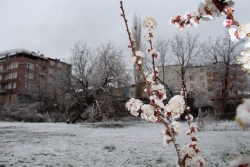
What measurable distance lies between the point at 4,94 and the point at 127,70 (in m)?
32.4

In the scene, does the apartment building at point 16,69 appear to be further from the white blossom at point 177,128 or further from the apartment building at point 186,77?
the white blossom at point 177,128

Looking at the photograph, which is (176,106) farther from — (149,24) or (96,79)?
(96,79)

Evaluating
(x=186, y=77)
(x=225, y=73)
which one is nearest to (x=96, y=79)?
(x=225, y=73)

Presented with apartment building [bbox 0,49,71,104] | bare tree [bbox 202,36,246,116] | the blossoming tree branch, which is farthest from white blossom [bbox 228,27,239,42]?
apartment building [bbox 0,49,71,104]

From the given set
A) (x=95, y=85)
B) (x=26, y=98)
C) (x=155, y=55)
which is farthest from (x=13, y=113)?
(x=155, y=55)

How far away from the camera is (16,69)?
41.9 m

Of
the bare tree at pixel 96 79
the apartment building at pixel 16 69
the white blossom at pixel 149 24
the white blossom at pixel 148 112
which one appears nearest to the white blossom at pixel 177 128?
the white blossom at pixel 148 112

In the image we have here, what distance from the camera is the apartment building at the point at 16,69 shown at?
134 ft

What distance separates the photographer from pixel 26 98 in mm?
31531

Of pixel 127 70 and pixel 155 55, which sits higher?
pixel 127 70

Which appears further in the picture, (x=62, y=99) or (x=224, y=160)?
(x=62, y=99)

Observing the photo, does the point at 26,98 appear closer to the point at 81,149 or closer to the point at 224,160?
the point at 81,149

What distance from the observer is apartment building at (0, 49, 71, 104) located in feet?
134

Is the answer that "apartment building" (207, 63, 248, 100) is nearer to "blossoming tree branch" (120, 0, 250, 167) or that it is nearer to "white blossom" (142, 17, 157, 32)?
"blossoming tree branch" (120, 0, 250, 167)
